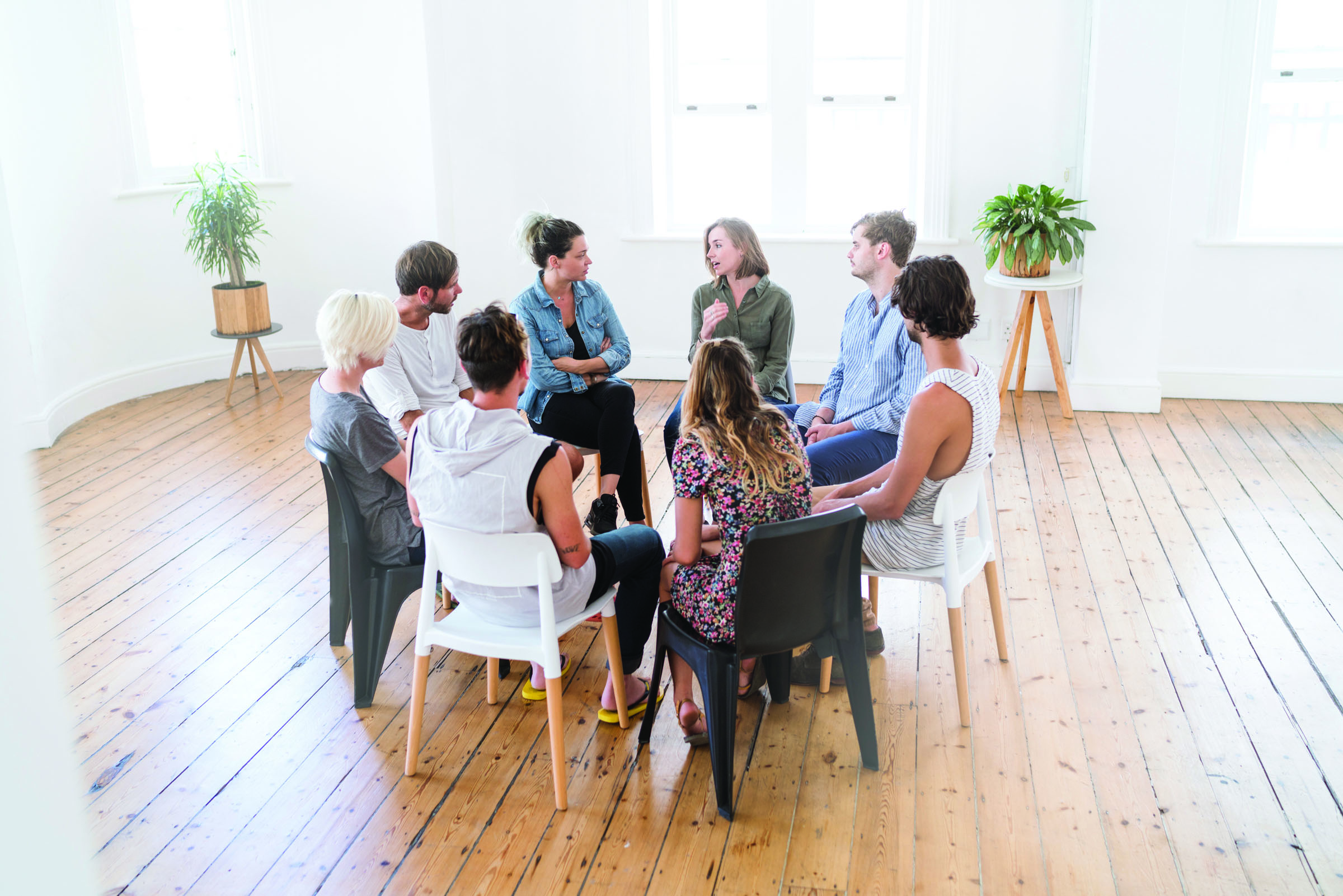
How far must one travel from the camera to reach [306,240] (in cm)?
677

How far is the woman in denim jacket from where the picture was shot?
3.88m

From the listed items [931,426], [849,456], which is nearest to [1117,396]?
[849,456]

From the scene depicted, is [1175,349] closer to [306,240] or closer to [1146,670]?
[1146,670]

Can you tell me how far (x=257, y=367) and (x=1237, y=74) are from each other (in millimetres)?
6034

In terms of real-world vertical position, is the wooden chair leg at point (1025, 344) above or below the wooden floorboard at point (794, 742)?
above

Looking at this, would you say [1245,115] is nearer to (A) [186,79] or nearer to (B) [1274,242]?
(B) [1274,242]

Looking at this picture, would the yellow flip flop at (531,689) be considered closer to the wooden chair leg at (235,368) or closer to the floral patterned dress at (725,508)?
the floral patterned dress at (725,508)

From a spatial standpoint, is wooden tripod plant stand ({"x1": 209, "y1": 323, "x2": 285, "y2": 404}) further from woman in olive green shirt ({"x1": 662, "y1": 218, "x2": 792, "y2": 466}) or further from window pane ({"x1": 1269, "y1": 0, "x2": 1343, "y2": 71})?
window pane ({"x1": 1269, "y1": 0, "x2": 1343, "y2": 71})

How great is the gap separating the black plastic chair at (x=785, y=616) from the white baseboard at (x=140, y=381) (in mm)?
4382

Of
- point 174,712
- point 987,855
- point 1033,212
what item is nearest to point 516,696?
point 174,712

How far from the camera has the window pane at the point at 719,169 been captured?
628cm

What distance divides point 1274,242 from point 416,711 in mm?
5219

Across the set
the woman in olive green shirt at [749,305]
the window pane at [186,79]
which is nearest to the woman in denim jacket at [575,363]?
the woman in olive green shirt at [749,305]

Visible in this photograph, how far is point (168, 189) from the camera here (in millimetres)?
6277
